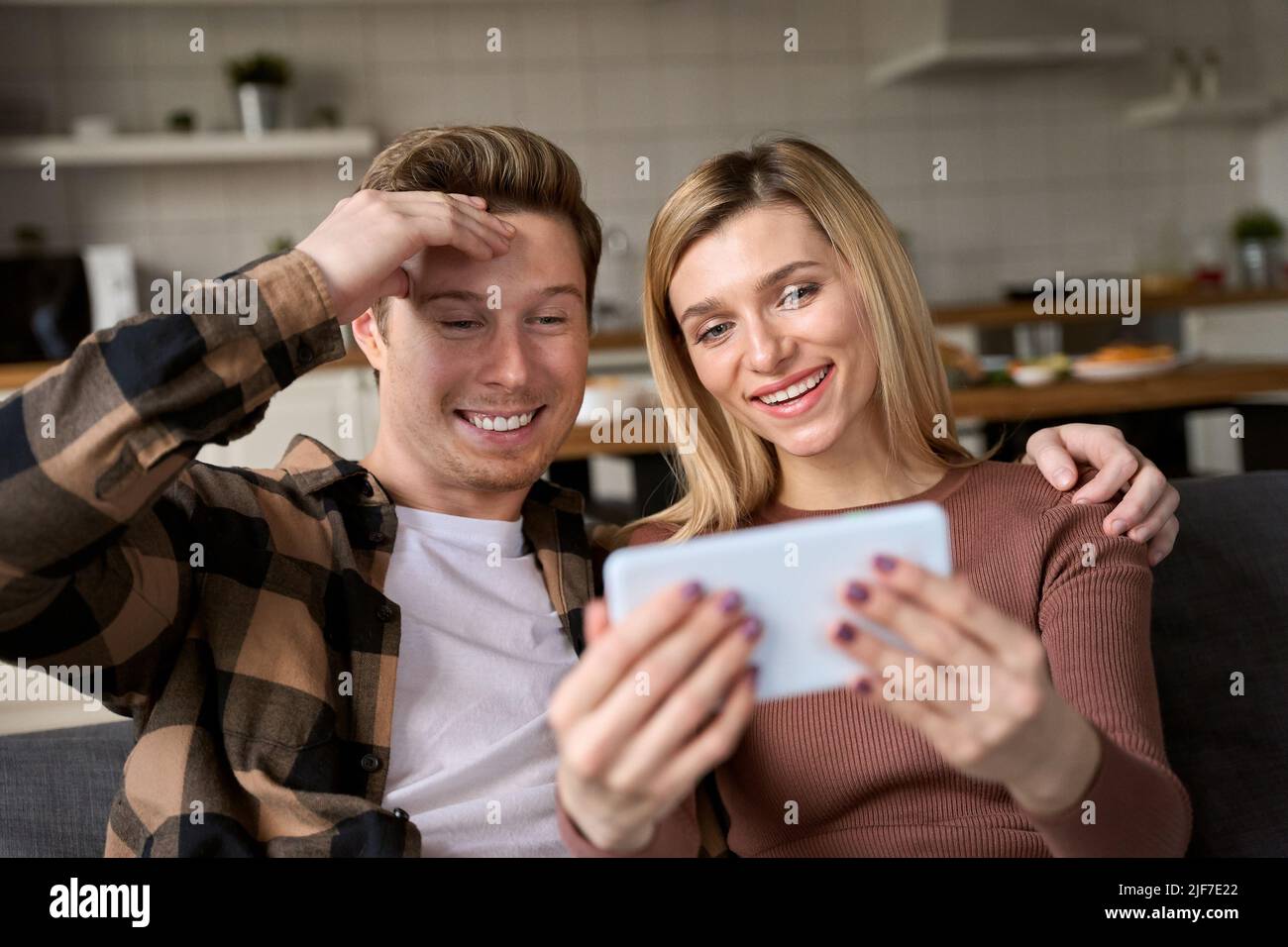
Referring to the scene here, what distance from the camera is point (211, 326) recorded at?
1065 mm

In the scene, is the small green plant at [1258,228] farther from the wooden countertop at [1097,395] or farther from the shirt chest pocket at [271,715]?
the shirt chest pocket at [271,715]

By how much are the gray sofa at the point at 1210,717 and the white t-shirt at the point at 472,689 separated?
0.33 m

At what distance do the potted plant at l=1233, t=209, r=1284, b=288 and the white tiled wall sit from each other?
19 centimetres

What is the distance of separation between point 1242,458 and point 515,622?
80.3 inches

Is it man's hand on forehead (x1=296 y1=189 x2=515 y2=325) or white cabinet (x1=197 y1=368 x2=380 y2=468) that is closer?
man's hand on forehead (x1=296 y1=189 x2=515 y2=325)

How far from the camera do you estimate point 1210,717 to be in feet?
4.67

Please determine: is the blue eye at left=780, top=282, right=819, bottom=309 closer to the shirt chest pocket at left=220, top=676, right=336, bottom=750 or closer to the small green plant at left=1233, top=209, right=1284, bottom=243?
the shirt chest pocket at left=220, top=676, right=336, bottom=750

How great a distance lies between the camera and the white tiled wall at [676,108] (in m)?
4.65

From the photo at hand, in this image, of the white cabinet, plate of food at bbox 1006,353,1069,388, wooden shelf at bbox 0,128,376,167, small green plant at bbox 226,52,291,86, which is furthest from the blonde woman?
small green plant at bbox 226,52,291,86

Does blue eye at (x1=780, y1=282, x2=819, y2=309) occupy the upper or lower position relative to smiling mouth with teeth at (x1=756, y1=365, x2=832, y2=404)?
upper

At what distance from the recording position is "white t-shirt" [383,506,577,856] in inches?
48.7
